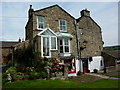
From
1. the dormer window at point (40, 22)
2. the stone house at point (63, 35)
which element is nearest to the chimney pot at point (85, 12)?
the stone house at point (63, 35)

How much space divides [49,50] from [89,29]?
10.6 metres

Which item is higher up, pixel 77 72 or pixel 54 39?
→ pixel 54 39

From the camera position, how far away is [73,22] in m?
21.0

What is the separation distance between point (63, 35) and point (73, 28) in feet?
11.8

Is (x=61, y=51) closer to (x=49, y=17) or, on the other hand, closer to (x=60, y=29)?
(x=60, y=29)

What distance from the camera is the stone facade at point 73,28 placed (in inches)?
691

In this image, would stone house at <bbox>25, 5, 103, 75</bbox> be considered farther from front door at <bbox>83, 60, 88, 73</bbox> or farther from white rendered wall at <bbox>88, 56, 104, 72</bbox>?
white rendered wall at <bbox>88, 56, 104, 72</bbox>

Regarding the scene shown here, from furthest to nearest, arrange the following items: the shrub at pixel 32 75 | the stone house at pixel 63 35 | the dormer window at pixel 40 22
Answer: the dormer window at pixel 40 22 → the stone house at pixel 63 35 → the shrub at pixel 32 75

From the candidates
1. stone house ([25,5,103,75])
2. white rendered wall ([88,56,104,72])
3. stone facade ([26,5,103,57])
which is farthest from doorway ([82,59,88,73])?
stone facade ([26,5,103,57])

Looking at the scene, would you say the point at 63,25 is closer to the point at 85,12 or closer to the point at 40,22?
the point at 40,22

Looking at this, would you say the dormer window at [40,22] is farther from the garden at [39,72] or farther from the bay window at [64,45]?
the garden at [39,72]

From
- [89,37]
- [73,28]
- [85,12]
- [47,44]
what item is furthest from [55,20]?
[89,37]

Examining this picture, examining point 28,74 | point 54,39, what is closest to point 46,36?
point 54,39

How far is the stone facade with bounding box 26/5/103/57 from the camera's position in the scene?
17547 millimetres
